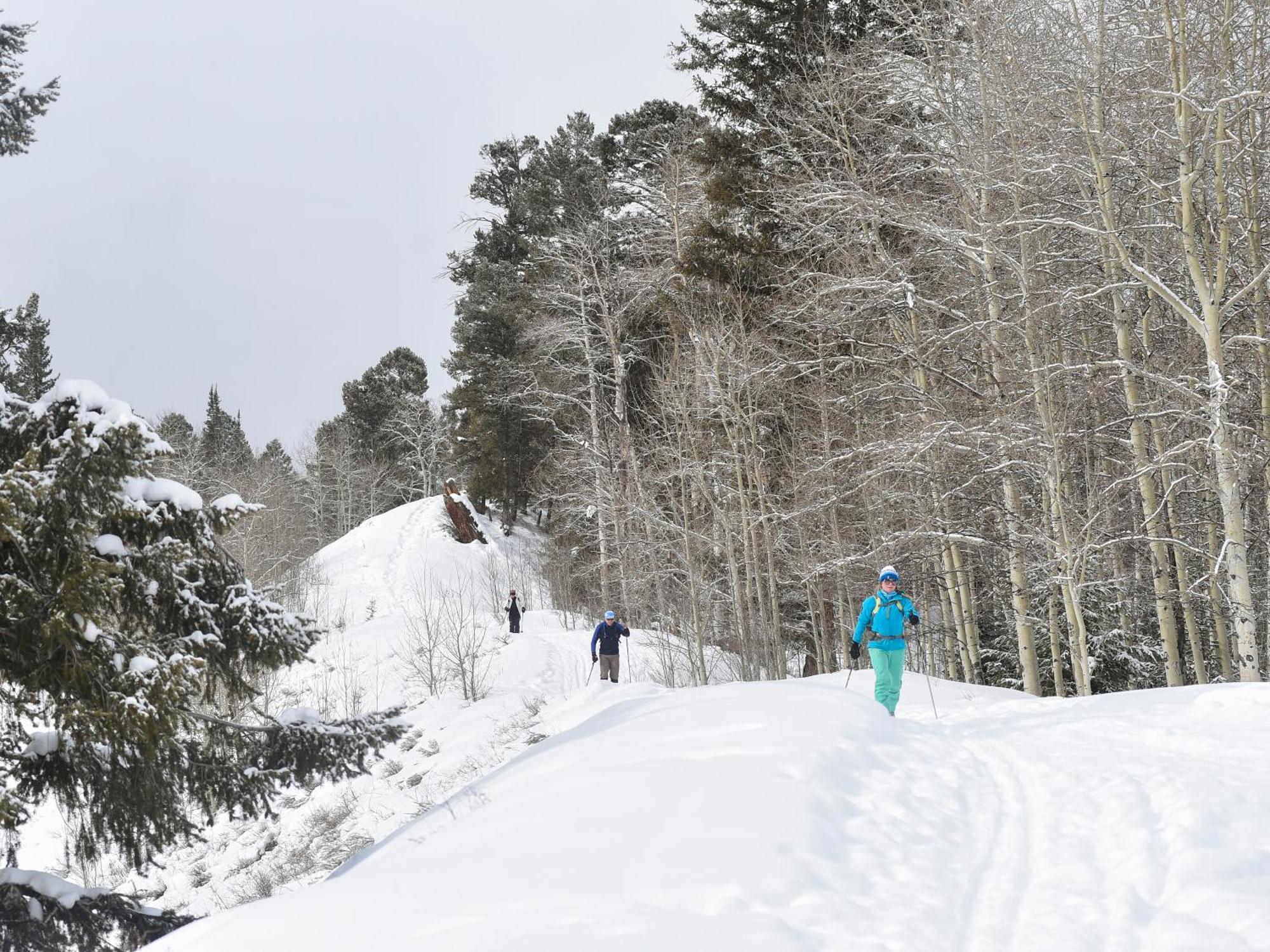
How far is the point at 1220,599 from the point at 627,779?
45.8 ft

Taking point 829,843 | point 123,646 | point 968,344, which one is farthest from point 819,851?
point 968,344

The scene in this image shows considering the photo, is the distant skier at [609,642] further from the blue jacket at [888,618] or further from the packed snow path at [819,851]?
the packed snow path at [819,851]

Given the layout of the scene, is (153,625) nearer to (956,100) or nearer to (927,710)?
(927,710)

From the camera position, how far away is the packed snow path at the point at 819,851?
4168mm

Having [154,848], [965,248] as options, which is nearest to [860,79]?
[965,248]

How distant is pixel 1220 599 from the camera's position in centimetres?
1616

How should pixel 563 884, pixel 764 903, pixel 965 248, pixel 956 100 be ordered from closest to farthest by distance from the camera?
A: pixel 764 903 → pixel 563 884 → pixel 965 248 → pixel 956 100

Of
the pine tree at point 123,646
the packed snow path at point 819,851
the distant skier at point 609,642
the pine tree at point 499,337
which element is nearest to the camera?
the packed snow path at point 819,851

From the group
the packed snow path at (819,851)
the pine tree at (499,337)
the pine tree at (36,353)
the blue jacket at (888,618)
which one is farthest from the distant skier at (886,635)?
the pine tree at (36,353)

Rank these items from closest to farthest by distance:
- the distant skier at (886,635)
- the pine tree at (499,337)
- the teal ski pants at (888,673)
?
1. the distant skier at (886,635)
2. the teal ski pants at (888,673)
3. the pine tree at (499,337)

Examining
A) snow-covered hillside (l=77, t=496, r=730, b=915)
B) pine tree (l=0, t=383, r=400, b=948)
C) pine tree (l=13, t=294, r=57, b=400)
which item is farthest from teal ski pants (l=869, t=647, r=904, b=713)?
pine tree (l=13, t=294, r=57, b=400)

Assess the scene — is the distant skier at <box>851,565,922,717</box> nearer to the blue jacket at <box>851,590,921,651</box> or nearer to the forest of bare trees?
the blue jacket at <box>851,590,921,651</box>

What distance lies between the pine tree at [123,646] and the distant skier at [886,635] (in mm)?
4973

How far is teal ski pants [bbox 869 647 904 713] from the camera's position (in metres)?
10.2
